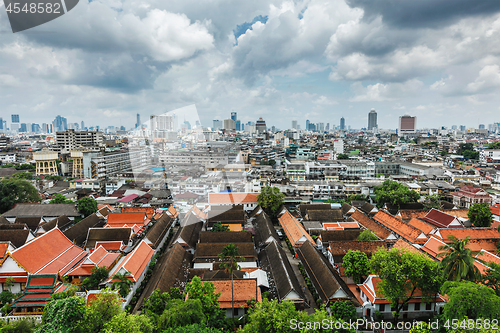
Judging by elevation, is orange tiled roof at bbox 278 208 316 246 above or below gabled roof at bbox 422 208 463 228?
below

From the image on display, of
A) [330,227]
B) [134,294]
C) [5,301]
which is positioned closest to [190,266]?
[134,294]

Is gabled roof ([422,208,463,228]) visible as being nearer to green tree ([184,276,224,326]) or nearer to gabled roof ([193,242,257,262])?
gabled roof ([193,242,257,262])

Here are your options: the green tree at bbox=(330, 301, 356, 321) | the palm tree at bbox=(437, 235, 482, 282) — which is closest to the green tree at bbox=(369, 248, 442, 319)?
the palm tree at bbox=(437, 235, 482, 282)

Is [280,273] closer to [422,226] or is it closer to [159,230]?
[159,230]

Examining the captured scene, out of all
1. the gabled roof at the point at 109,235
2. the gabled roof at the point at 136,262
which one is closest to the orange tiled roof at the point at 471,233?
the gabled roof at the point at 136,262

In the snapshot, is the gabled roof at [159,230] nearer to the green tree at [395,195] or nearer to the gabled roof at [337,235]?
the gabled roof at [337,235]

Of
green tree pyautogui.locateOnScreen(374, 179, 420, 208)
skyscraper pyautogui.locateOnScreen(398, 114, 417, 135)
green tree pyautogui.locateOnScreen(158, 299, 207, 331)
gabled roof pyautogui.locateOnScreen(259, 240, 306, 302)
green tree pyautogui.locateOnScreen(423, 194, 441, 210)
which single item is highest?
skyscraper pyautogui.locateOnScreen(398, 114, 417, 135)

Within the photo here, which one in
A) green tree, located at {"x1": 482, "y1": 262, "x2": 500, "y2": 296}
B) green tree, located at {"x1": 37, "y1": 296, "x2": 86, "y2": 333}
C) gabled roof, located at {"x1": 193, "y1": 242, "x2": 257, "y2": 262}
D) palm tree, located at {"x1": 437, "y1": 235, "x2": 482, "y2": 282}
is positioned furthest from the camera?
gabled roof, located at {"x1": 193, "y1": 242, "x2": 257, "y2": 262}

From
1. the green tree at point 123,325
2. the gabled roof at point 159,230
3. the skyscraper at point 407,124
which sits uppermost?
the skyscraper at point 407,124

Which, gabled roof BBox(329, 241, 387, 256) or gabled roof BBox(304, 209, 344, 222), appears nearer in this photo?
gabled roof BBox(329, 241, 387, 256)
